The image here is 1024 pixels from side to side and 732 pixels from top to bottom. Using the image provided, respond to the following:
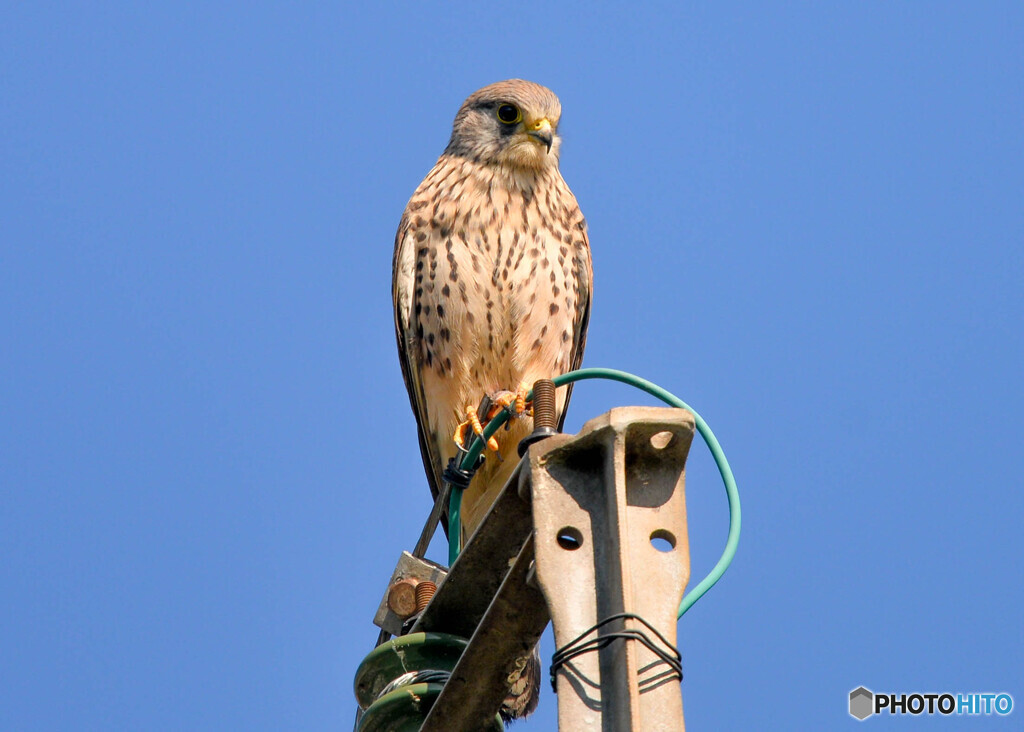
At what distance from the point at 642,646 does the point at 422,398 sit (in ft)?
11.4

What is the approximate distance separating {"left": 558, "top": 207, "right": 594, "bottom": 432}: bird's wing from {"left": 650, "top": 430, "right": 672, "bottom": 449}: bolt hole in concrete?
3148 mm

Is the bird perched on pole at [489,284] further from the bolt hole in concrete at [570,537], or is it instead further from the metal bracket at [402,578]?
the bolt hole in concrete at [570,537]

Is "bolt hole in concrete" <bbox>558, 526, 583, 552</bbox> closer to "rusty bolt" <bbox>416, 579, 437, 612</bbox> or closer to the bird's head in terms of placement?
"rusty bolt" <bbox>416, 579, 437, 612</bbox>

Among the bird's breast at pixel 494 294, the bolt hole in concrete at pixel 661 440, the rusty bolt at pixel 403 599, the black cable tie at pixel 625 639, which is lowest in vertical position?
the black cable tie at pixel 625 639

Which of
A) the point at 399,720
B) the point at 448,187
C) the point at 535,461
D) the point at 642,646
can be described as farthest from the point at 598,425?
the point at 448,187

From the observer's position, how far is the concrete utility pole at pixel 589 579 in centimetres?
201

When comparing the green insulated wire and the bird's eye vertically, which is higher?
the bird's eye

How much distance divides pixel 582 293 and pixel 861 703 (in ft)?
6.67

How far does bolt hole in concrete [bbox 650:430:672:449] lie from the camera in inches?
87.4

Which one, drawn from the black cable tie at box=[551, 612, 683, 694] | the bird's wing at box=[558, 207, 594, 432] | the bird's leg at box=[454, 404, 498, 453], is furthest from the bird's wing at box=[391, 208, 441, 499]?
the black cable tie at box=[551, 612, 683, 694]

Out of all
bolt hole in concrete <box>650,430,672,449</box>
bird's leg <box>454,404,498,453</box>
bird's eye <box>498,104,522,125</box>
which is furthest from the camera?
bird's eye <box>498,104,522,125</box>

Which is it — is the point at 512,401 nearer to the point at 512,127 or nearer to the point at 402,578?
the point at 402,578

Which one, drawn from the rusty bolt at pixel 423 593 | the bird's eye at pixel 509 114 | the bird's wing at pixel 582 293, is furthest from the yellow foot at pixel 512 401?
the bird's eye at pixel 509 114

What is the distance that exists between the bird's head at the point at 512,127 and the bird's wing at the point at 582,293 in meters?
0.31
